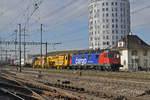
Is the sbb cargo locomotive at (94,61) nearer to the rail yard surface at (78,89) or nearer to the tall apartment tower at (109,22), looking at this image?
the rail yard surface at (78,89)

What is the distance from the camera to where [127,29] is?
330 feet

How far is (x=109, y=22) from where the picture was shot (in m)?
97.3

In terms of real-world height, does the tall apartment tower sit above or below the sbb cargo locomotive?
above

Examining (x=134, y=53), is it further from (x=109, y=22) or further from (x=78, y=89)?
(x=109, y=22)

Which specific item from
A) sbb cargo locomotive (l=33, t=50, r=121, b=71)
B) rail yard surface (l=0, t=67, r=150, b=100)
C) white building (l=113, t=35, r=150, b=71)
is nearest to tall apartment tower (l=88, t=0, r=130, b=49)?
white building (l=113, t=35, r=150, b=71)

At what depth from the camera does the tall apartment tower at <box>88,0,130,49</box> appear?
96500mm

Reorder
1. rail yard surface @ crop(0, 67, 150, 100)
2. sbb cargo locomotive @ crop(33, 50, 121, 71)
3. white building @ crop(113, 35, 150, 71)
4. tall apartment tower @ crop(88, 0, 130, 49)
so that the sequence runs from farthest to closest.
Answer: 1. tall apartment tower @ crop(88, 0, 130, 49)
2. white building @ crop(113, 35, 150, 71)
3. sbb cargo locomotive @ crop(33, 50, 121, 71)
4. rail yard surface @ crop(0, 67, 150, 100)

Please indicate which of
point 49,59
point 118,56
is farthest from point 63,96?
point 49,59

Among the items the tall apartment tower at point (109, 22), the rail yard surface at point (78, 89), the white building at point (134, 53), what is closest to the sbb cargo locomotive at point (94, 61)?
the rail yard surface at point (78, 89)

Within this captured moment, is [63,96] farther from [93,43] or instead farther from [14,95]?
[93,43]

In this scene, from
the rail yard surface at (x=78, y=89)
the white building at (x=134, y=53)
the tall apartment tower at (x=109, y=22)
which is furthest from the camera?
the tall apartment tower at (x=109, y=22)

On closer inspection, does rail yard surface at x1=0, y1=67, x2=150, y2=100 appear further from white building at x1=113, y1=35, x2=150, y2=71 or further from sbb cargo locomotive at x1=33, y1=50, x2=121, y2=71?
white building at x1=113, y1=35, x2=150, y2=71

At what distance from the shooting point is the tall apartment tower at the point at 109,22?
96500mm

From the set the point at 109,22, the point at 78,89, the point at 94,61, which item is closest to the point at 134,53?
the point at 94,61
